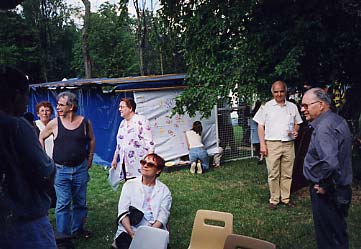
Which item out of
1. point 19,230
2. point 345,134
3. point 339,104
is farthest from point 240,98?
point 19,230

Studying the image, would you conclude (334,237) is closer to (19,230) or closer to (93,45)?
(19,230)

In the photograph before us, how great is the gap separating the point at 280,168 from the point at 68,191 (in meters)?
2.84

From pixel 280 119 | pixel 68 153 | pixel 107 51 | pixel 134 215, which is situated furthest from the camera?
pixel 107 51

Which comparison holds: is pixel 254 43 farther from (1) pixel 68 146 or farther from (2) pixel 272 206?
(1) pixel 68 146

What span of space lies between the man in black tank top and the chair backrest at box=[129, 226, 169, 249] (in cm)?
184

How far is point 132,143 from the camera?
5.20 meters

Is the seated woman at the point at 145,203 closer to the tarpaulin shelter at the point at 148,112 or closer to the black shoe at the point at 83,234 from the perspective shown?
the black shoe at the point at 83,234

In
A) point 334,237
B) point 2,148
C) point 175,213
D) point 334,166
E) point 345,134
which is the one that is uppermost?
point 2,148

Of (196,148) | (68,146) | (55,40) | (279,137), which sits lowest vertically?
(196,148)

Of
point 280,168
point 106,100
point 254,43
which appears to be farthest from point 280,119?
point 106,100

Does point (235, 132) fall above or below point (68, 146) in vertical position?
below

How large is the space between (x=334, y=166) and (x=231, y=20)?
3.43 meters

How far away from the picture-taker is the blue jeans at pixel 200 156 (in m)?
8.59

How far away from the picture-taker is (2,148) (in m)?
2.02
